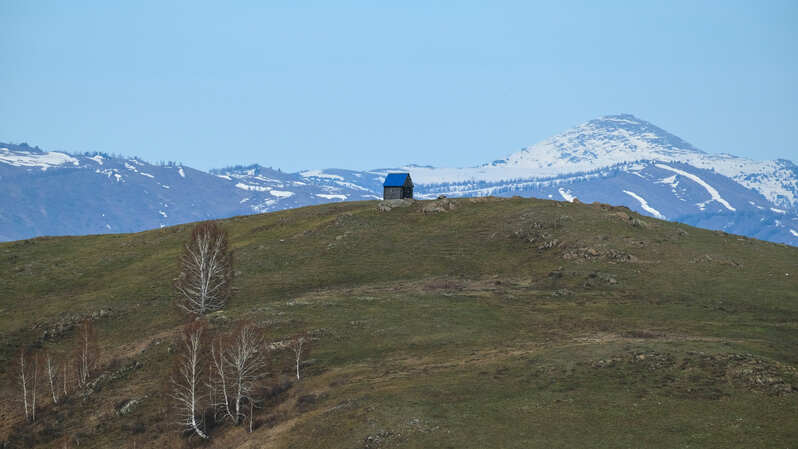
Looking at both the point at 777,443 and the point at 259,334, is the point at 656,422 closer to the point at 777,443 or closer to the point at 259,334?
the point at 777,443

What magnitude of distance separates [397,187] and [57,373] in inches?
3681

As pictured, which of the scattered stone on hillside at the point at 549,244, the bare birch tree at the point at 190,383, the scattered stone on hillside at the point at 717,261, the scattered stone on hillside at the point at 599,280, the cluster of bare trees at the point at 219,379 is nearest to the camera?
the bare birch tree at the point at 190,383

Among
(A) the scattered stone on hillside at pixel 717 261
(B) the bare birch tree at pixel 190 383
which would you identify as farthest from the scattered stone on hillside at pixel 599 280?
(B) the bare birch tree at pixel 190 383

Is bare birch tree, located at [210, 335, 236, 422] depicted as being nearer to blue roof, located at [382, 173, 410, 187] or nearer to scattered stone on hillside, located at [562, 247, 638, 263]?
scattered stone on hillside, located at [562, 247, 638, 263]

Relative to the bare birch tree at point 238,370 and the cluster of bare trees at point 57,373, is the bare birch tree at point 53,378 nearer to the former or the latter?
the cluster of bare trees at point 57,373

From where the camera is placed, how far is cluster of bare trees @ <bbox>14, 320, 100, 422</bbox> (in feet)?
234

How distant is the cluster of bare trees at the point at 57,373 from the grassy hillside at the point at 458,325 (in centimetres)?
188

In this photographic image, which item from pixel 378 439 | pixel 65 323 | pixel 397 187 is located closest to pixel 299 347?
pixel 378 439

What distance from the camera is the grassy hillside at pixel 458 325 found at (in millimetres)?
48625

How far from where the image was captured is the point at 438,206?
14488 centimetres

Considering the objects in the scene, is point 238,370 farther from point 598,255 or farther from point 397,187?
point 397,187

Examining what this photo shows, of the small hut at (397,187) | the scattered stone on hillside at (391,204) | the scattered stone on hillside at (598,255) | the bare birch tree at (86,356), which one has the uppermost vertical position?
the small hut at (397,187)

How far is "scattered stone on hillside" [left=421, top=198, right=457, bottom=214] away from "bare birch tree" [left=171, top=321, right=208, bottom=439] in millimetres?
82775

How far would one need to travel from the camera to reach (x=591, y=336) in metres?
70.1
